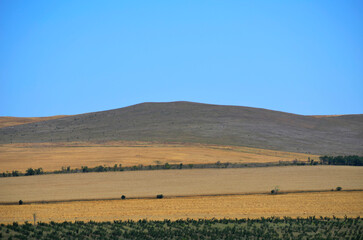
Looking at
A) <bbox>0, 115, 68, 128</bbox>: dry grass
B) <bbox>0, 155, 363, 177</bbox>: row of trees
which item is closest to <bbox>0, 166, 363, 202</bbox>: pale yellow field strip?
<bbox>0, 155, 363, 177</bbox>: row of trees

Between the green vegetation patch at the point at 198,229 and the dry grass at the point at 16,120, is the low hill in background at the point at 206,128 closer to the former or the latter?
the dry grass at the point at 16,120

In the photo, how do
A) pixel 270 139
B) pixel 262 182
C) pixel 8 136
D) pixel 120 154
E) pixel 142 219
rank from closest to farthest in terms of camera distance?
1. pixel 142 219
2. pixel 262 182
3. pixel 120 154
4. pixel 270 139
5. pixel 8 136

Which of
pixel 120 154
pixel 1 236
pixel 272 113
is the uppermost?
pixel 272 113

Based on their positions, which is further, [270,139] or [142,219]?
[270,139]

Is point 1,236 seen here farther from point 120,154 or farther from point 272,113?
point 272,113

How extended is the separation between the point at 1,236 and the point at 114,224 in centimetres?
822

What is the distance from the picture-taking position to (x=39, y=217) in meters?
39.5

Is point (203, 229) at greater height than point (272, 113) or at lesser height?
lesser

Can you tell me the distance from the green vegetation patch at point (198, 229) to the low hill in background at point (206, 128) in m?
51.9

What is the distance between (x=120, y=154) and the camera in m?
76.9

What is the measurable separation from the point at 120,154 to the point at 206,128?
30539 millimetres

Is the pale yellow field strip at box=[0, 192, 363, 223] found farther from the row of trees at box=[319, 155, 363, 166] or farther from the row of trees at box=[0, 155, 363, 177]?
the row of trees at box=[319, 155, 363, 166]

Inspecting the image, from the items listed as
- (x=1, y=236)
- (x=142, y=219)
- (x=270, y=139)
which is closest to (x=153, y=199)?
(x=142, y=219)

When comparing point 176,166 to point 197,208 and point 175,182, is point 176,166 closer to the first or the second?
point 175,182
